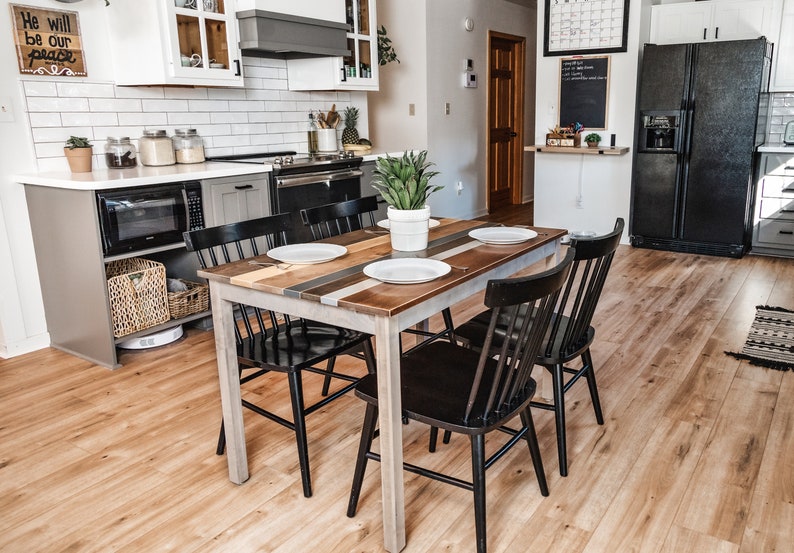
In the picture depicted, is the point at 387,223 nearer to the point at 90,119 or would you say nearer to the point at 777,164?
the point at 90,119

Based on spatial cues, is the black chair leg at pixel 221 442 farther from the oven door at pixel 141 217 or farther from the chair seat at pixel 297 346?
the oven door at pixel 141 217

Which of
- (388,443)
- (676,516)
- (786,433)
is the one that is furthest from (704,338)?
(388,443)

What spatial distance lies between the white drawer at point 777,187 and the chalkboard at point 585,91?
4.42 ft

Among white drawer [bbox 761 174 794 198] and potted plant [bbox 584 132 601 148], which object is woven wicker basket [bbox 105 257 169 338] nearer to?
potted plant [bbox 584 132 601 148]

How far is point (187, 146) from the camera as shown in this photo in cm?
401

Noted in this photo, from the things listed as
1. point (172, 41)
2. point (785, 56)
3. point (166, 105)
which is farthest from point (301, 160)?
point (785, 56)

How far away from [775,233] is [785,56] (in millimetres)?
1403

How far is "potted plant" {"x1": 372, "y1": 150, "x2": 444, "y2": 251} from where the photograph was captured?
217 cm

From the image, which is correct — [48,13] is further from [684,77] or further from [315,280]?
[684,77]

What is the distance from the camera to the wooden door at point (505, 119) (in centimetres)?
729

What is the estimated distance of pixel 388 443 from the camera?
1.78 m

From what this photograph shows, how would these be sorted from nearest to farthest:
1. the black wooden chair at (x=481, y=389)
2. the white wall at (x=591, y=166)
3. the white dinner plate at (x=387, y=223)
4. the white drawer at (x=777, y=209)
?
the black wooden chair at (x=481, y=389), the white dinner plate at (x=387, y=223), the white drawer at (x=777, y=209), the white wall at (x=591, y=166)

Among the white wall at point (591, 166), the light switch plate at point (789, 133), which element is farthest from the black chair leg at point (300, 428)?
the light switch plate at point (789, 133)

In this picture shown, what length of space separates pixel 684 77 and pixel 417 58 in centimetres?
232
